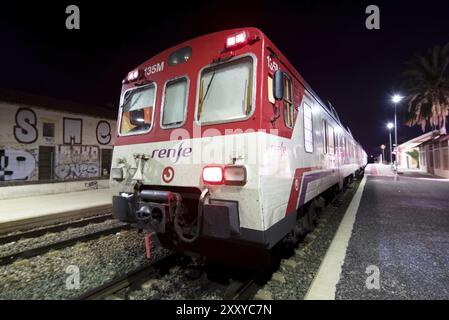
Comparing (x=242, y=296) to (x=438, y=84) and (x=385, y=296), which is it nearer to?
(x=385, y=296)

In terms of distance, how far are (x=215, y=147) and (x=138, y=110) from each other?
1831mm

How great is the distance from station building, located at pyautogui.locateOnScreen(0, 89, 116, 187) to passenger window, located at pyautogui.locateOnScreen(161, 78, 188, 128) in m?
11.0

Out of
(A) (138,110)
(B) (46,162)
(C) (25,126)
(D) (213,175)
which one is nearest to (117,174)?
(A) (138,110)

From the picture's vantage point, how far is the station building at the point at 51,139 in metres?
13.5

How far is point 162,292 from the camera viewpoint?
3193 millimetres

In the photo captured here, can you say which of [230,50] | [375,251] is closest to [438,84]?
[375,251]

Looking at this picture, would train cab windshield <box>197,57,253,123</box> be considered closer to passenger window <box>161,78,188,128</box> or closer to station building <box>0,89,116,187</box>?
passenger window <box>161,78,188,128</box>

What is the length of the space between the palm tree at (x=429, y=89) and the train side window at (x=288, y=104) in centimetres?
3277

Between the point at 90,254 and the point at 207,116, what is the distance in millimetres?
3474

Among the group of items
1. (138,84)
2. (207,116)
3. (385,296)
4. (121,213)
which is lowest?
(385,296)

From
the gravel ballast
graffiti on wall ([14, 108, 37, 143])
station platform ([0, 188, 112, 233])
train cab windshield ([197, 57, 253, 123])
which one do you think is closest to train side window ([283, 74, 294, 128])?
train cab windshield ([197, 57, 253, 123])

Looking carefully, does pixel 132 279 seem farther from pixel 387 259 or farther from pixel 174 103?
pixel 387 259

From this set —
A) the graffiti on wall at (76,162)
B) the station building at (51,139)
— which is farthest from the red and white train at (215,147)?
the graffiti on wall at (76,162)

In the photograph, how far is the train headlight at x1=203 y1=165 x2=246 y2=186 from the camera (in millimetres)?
2717
